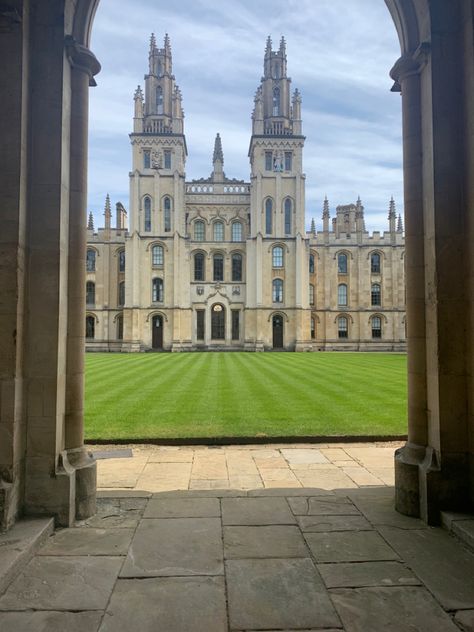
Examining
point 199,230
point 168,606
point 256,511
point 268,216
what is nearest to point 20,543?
point 168,606

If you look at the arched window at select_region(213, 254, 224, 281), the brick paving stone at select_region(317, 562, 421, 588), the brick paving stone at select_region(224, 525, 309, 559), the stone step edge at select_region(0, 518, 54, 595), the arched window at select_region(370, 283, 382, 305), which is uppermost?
the arched window at select_region(213, 254, 224, 281)

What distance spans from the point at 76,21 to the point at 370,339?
4883 cm

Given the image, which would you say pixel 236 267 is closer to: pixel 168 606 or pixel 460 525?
pixel 460 525

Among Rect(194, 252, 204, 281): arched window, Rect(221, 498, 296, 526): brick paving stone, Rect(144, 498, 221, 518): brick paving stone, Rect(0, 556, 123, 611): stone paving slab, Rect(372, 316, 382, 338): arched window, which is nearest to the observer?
Rect(0, 556, 123, 611): stone paving slab

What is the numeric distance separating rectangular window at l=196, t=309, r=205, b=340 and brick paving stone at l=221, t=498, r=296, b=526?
4124cm

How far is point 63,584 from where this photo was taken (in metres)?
3.01

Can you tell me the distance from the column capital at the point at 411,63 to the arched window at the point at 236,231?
43.2 m

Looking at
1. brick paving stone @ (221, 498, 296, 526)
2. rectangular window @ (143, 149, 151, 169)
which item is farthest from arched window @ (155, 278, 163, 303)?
brick paving stone @ (221, 498, 296, 526)

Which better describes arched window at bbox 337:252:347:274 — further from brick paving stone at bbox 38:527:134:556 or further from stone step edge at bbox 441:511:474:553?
brick paving stone at bbox 38:527:134:556

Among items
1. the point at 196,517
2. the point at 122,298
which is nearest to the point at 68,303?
the point at 196,517

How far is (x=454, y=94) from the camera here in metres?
4.19

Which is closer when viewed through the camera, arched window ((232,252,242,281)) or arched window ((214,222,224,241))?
arched window ((232,252,242,281))

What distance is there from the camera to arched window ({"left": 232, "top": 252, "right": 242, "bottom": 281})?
46.6 meters

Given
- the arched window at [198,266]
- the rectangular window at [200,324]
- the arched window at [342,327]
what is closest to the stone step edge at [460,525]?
the rectangular window at [200,324]
